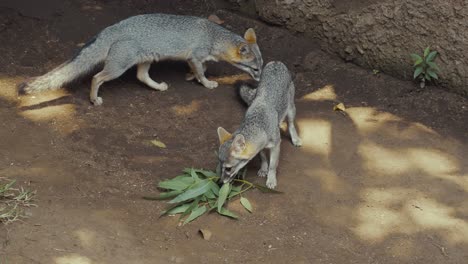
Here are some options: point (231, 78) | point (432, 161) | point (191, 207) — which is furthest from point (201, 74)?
point (432, 161)

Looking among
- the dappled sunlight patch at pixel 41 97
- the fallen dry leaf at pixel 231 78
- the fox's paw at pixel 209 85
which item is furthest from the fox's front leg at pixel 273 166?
the dappled sunlight patch at pixel 41 97

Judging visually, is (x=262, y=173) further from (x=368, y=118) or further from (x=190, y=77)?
(x=190, y=77)

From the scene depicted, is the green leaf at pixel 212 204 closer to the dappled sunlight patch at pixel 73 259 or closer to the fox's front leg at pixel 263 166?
the fox's front leg at pixel 263 166

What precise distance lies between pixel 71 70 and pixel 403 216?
4210 millimetres

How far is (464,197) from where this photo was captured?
6914 mm

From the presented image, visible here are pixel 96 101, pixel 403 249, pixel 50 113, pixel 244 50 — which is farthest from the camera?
pixel 244 50

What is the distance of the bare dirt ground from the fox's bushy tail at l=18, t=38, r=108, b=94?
221mm

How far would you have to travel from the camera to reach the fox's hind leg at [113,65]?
8.45m

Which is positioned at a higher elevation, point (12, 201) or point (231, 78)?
point (12, 201)

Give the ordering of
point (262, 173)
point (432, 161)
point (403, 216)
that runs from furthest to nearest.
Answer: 1. point (432, 161)
2. point (262, 173)
3. point (403, 216)

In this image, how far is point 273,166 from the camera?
7.20 meters

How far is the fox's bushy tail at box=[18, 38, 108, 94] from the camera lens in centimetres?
817

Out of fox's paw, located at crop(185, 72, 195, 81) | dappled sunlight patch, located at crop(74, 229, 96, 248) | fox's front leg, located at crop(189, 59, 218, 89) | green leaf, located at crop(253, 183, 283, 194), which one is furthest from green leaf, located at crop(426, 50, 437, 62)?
dappled sunlight patch, located at crop(74, 229, 96, 248)

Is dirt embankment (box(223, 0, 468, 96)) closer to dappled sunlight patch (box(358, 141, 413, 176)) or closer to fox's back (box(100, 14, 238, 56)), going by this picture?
fox's back (box(100, 14, 238, 56))
